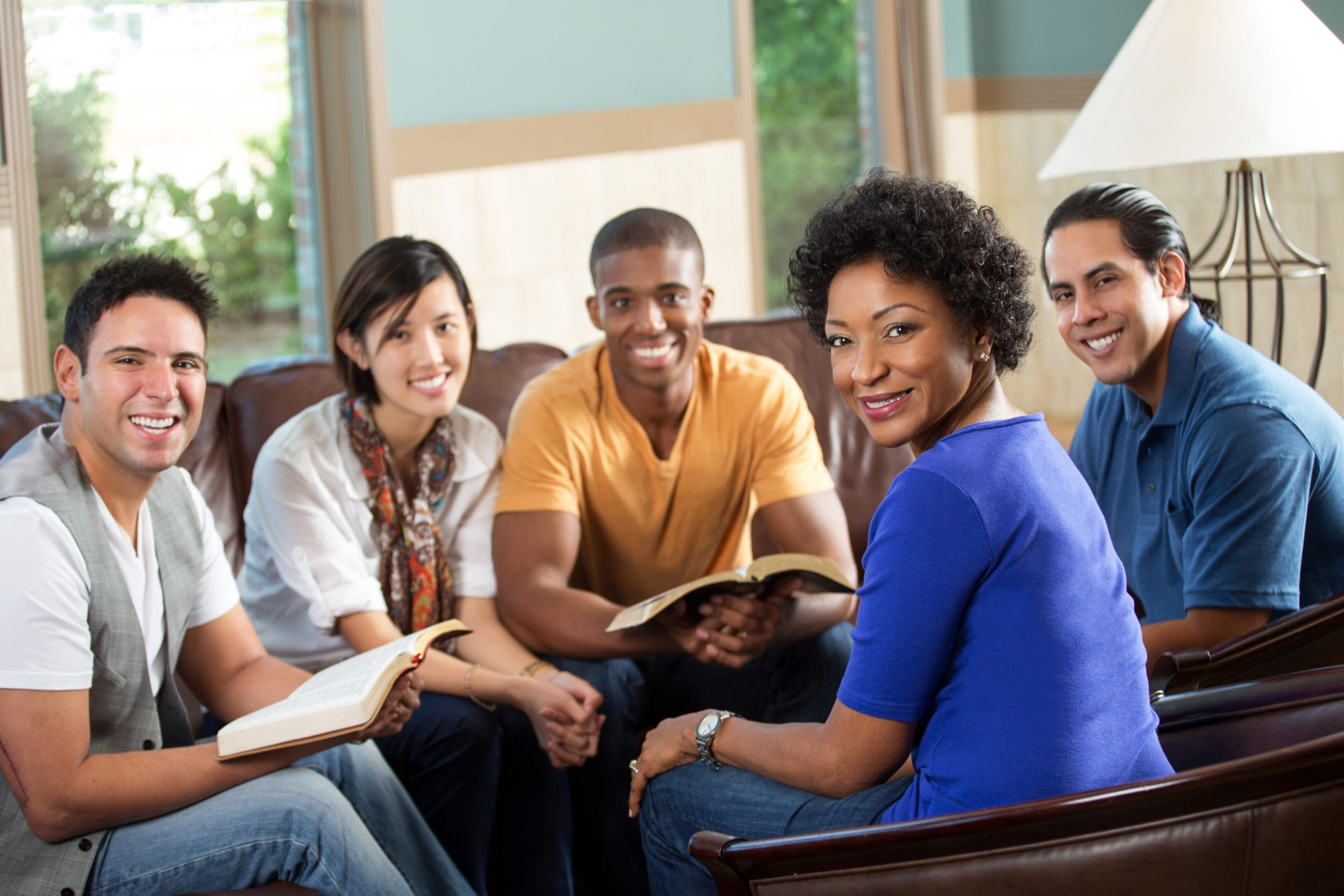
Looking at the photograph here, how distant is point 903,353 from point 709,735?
522 mm

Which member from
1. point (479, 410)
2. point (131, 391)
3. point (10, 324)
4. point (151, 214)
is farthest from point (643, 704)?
point (151, 214)

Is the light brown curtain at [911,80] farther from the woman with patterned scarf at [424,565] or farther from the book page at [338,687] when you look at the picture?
the book page at [338,687]

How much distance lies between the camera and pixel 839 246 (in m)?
1.32

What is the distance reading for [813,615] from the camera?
2.07 meters

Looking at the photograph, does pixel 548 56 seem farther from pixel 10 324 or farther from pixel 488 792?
pixel 488 792

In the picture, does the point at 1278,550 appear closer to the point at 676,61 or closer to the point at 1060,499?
the point at 1060,499

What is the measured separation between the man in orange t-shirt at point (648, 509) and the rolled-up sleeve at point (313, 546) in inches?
10.7

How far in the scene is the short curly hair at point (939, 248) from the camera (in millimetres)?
1265

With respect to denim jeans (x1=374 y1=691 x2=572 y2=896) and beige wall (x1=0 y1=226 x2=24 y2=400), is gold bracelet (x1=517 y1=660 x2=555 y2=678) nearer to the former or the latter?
denim jeans (x1=374 y1=691 x2=572 y2=896)

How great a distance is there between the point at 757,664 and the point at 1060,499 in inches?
41.2

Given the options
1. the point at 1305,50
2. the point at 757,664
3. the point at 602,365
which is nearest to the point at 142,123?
the point at 602,365

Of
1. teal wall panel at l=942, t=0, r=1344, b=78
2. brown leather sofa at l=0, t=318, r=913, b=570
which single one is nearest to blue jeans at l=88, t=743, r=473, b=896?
brown leather sofa at l=0, t=318, r=913, b=570

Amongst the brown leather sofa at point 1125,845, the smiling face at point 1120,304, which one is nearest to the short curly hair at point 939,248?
the brown leather sofa at point 1125,845

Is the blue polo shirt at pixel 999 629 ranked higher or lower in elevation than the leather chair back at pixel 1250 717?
higher
